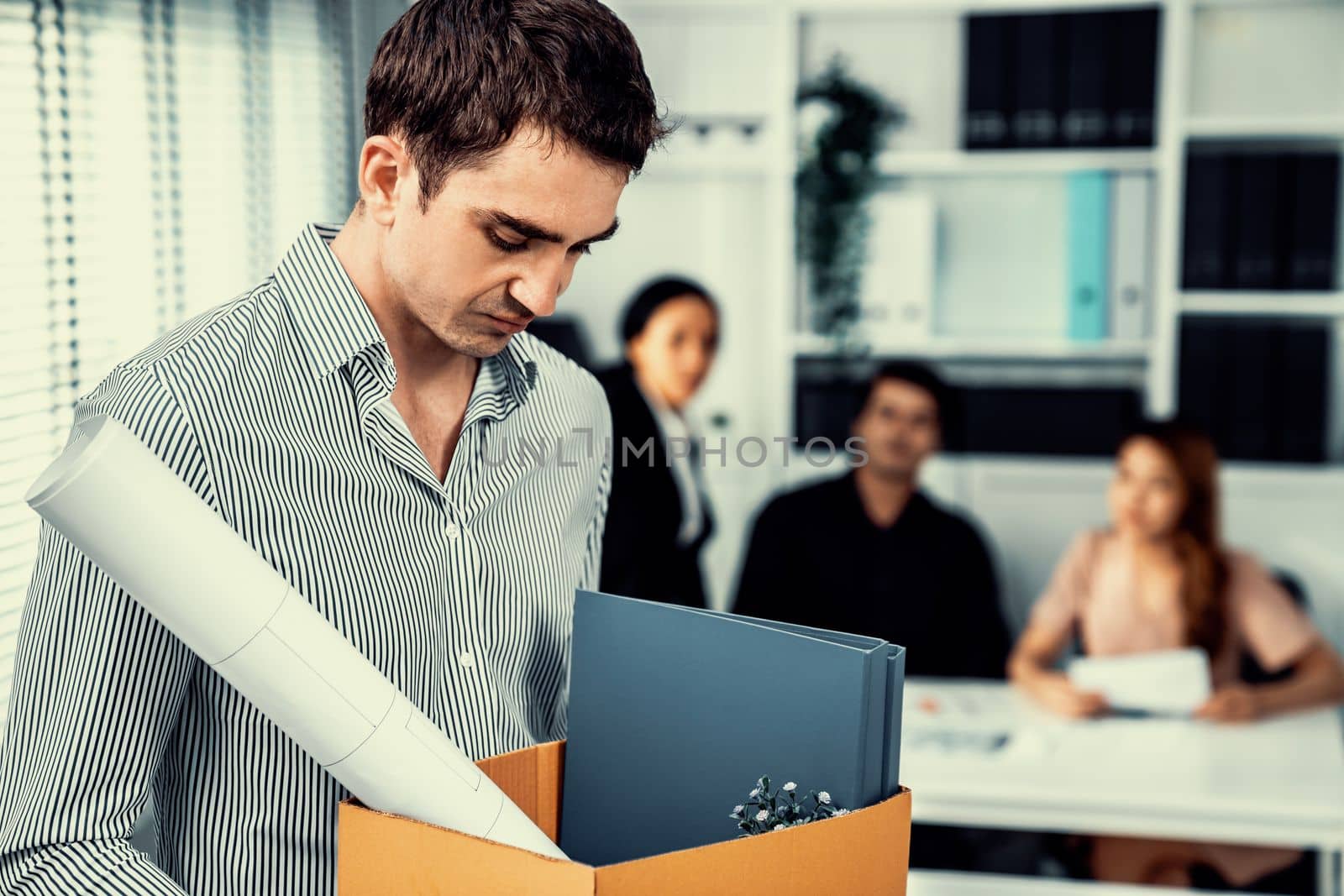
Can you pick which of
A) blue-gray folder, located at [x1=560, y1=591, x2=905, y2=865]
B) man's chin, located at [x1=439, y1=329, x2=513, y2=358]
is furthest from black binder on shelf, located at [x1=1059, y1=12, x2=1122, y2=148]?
blue-gray folder, located at [x1=560, y1=591, x2=905, y2=865]

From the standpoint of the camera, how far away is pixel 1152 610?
109 inches

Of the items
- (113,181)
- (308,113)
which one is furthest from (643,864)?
(308,113)

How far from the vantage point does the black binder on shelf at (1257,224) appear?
10.7 feet

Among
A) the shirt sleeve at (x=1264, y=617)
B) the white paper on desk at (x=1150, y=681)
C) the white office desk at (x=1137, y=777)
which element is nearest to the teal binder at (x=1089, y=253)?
the shirt sleeve at (x=1264, y=617)

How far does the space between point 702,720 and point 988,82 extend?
300cm

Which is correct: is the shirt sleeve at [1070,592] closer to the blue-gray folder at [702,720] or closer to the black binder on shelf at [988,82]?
the black binder on shelf at [988,82]

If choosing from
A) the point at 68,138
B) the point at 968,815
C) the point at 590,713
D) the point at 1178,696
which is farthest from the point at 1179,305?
the point at 590,713

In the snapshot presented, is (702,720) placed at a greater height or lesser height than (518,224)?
lesser

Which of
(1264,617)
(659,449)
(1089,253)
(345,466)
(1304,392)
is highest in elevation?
(1089,253)

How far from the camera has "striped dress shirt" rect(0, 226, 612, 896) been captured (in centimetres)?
70

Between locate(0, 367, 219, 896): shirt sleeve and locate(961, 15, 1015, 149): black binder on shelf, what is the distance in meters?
3.10

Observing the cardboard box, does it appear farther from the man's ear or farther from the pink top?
the pink top

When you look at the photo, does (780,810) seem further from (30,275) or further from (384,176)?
(30,275)

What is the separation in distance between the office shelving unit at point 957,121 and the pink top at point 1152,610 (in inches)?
29.7
